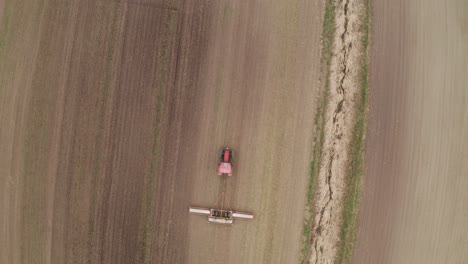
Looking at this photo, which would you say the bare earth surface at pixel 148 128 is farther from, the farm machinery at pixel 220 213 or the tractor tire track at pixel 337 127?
the tractor tire track at pixel 337 127

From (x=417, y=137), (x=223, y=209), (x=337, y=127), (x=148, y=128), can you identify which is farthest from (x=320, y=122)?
(x=148, y=128)

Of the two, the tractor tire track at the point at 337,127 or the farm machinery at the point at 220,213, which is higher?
the tractor tire track at the point at 337,127

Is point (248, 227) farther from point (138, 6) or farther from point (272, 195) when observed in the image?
point (138, 6)

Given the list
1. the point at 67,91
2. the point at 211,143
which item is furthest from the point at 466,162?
the point at 67,91

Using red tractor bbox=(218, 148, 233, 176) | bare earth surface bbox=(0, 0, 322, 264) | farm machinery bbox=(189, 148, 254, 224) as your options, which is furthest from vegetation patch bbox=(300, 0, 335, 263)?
red tractor bbox=(218, 148, 233, 176)

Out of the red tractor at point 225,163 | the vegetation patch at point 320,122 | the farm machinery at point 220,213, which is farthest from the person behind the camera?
the vegetation patch at point 320,122

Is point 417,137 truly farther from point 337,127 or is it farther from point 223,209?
point 223,209

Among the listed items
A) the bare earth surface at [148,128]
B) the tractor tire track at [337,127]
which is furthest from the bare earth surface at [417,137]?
the bare earth surface at [148,128]

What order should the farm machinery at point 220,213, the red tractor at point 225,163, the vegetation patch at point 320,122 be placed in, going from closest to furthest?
the red tractor at point 225,163 → the farm machinery at point 220,213 → the vegetation patch at point 320,122
